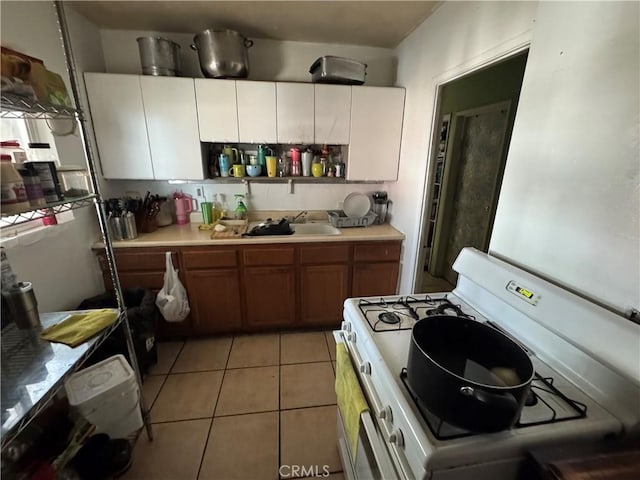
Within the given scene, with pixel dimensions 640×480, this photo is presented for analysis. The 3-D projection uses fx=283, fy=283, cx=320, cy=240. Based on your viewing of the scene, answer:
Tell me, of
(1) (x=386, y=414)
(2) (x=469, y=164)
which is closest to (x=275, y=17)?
(2) (x=469, y=164)

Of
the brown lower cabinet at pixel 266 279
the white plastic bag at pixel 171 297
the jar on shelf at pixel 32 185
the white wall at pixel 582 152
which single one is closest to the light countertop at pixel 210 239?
the brown lower cabinet at pixel 266 279

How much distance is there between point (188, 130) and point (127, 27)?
3.01 ft

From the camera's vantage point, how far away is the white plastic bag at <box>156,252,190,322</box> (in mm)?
2131

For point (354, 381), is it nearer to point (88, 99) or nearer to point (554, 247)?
point (554, 247)

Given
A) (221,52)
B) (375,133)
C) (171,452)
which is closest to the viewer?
(171,452)

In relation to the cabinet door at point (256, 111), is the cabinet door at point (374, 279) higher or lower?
lower

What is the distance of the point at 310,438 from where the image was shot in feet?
5.30

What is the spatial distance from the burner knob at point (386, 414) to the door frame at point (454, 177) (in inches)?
94.9

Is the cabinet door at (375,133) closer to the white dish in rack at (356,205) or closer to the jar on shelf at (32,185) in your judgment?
the white dish in rack at (356,205)

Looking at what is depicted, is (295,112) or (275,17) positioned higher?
(275,17)

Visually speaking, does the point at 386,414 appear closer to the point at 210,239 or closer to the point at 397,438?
the point at 397,438

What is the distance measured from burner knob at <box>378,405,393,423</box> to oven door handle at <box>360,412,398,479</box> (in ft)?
0.21

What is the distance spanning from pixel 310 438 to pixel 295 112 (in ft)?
7.49

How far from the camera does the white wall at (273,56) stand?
7.44ft
